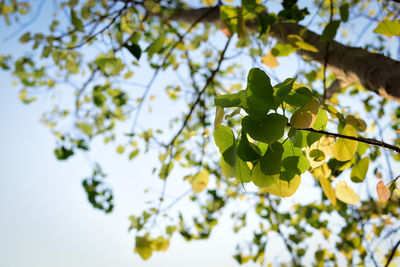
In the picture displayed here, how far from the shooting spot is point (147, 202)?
134 cm

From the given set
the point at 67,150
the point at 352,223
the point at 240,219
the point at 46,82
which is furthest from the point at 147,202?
the point at 46,82

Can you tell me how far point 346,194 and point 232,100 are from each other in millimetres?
410

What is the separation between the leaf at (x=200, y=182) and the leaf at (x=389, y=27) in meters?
0.65

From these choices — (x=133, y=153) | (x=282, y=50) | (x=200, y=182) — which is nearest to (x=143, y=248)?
(x=200, y=182)

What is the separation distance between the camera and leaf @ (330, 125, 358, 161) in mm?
427

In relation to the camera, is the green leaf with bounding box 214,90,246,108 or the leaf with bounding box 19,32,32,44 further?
the leaf with bounding box 19,32,32,44

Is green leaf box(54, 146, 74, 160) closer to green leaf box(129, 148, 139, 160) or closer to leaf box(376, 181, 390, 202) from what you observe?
green leaf box(129, 148, 139, 160)

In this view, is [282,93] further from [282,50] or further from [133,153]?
[133,153]

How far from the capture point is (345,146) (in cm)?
43

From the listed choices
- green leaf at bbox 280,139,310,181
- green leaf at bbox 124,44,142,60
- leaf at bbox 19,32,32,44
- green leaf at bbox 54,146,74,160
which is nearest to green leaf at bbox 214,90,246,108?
green leaf at bbox 280,139,310,181

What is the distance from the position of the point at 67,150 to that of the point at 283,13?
55.4 inches

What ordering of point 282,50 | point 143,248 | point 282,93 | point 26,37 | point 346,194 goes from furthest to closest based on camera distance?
1. point 26,37
2. point 143,248
3. point 282,50
4. point 346,194
5. point 282,93

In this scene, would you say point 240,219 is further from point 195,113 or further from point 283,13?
point 283,13

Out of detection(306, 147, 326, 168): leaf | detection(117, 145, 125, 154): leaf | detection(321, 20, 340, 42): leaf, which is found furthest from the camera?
detection(117, 145, 125, 154): leaf
